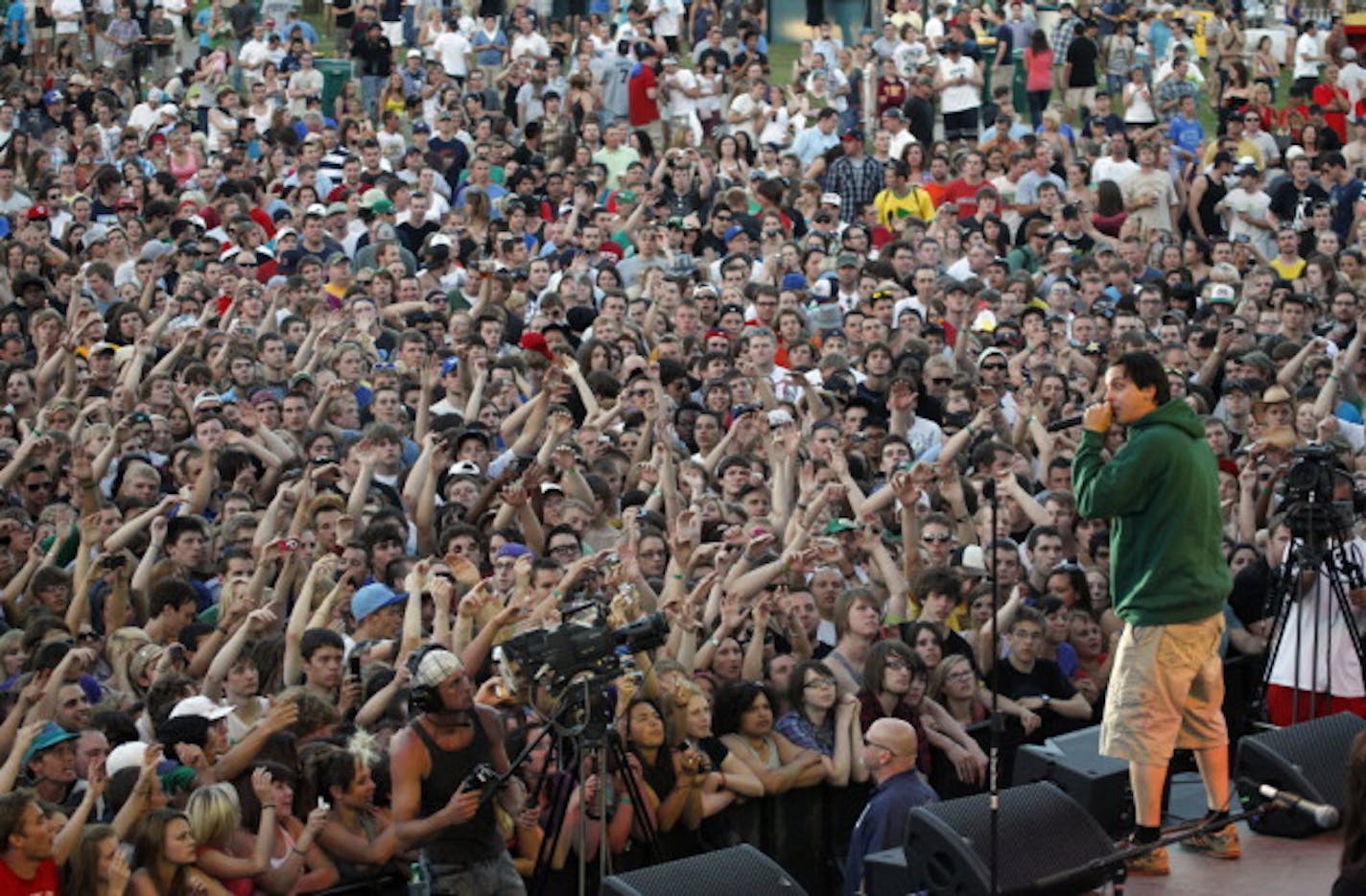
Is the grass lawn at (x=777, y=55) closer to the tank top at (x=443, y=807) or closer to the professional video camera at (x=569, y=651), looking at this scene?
the tank top at (x=443, y=807)

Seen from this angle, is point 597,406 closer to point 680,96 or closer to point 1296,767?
point 1296,767

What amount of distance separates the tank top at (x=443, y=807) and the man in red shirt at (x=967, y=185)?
1288cm

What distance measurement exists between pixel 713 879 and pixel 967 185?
13867mm

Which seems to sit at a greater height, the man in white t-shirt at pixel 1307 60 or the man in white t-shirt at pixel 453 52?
the man in white t-shirt at pixel 453 52

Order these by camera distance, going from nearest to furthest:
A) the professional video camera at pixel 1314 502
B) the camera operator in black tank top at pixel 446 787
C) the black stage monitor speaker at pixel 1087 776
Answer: the camera operator in black tank top at pixel 446 787 < the black stage monitor speaker at pixel 1087 776 < the professional video camera at pixel 1314 502

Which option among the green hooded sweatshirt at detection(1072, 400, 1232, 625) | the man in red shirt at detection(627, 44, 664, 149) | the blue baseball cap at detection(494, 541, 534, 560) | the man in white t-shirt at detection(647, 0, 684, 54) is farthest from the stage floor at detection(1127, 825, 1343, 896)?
the man in white t-shirt at detection(647, 0, 684, 54)

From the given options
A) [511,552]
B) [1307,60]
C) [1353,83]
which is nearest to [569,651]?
[511,552]

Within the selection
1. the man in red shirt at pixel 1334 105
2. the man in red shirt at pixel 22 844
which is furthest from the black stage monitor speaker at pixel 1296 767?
the man in red shirt at pixel 1334 105

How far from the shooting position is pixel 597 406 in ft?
48.0

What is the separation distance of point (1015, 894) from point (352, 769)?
244cm

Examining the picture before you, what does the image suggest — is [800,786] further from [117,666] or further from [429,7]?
[429,7]

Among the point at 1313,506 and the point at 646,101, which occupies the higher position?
the point at 646,101

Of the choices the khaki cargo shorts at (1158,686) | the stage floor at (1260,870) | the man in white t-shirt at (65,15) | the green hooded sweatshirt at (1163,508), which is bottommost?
the stage floor at (1260,870)

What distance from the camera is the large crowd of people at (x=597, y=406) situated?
8.88 m
